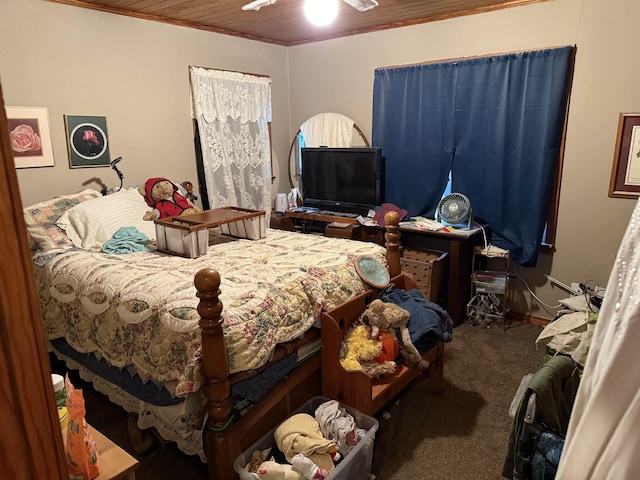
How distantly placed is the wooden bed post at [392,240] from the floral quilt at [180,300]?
9 centimetres

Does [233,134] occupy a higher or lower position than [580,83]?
lower

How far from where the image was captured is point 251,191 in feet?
14.7

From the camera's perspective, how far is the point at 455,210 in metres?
3.63

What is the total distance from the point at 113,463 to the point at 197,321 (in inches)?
28.5

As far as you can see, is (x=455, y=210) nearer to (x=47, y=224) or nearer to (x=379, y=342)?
(x=379, y=342)

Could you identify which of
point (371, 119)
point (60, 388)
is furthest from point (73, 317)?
point (371, 119)

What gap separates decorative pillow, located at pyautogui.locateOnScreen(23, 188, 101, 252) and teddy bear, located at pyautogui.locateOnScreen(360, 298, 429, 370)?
6.34 feet

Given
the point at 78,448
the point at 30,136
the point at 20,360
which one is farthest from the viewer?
the point at 30,136

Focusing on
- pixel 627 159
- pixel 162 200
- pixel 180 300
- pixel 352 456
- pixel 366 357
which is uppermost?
pixel 627 159

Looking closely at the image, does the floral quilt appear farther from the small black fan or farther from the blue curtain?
the blue curtain

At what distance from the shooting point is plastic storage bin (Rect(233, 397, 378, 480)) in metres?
1.75

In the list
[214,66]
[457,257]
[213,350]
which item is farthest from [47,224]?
[457,257]

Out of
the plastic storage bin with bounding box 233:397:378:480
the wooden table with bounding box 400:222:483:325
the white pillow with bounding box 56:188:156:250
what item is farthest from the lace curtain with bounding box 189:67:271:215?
the plastic storage bin with bounding box 233:397:378:480

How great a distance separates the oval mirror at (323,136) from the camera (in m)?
4.40
